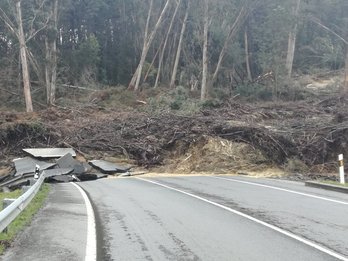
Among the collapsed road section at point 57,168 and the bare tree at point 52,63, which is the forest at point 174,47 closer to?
the bare tree at point 52,63

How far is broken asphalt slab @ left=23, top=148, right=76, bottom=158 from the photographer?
30141 mm

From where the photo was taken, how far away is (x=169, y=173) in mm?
30016

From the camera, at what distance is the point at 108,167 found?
1146 inches

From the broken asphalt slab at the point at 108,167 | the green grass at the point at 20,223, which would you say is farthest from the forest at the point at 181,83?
the green grass at the point at 20,223

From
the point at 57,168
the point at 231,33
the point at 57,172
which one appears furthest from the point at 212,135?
the point at 231,33

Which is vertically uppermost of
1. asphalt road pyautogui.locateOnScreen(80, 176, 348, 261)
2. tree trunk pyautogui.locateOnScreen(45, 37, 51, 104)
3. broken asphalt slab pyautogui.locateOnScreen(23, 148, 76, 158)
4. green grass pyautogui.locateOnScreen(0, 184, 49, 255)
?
tree trunk pyautogui.locateOnScreen(45, 37, 51, 104)

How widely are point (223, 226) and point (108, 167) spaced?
19.9 m

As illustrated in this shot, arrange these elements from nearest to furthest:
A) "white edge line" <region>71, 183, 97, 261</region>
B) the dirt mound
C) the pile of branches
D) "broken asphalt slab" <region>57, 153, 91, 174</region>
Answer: "white edge line" <region>71, 183, 97, 261</region> < "broken asphalt slab" <region>57, 153, 91, 174</region> < the dirt mound < the pile of branches

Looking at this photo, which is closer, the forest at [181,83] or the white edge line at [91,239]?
the white edge line at [91,239]

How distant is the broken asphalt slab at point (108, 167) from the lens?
2865cm

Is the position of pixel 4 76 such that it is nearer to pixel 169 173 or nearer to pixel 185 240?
pixel 169 173

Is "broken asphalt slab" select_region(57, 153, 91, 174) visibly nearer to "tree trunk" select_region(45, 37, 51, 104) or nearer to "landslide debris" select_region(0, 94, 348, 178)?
"landslide debris" select_region(0, 94, 348, 178)

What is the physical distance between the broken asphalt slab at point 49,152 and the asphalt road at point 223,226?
Answer: 14808 mm

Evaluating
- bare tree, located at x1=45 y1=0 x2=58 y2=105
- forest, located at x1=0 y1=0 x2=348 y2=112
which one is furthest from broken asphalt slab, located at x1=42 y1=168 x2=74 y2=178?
bare tree, located at x1=45 y1=0 x2=58 y2=105
